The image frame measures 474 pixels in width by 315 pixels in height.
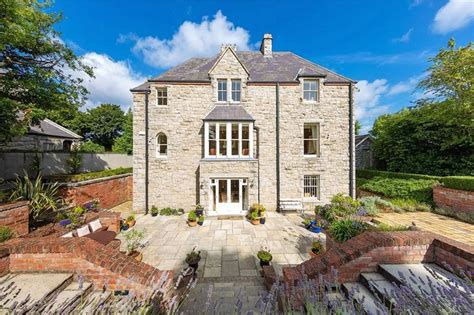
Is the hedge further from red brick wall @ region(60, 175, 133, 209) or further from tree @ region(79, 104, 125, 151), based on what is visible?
tree @ region(79, 104, 125, 151)

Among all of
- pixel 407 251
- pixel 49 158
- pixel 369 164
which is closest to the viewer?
pixel 407 251

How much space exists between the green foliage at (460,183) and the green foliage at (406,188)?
59cm

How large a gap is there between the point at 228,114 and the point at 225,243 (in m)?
7.43

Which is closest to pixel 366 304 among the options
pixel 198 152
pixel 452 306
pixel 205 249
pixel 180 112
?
pixel 452 306

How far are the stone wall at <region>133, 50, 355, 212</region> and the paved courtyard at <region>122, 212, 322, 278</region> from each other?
2.04 meters

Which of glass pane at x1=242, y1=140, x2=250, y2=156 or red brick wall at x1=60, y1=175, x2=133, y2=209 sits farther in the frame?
glass pane at x1=242, y1=140, x2=250, y2=156

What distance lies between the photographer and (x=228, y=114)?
11.3 metres

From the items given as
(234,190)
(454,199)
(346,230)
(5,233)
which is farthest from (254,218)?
(454,199)

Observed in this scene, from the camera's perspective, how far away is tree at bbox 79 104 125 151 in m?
37.2

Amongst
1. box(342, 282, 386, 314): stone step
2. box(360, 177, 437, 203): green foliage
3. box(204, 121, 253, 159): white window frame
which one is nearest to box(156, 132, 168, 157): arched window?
box(204, 121, 253, 159): white window frame

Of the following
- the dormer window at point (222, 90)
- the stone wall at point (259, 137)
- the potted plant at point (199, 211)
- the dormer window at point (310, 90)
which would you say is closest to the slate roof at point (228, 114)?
the stone wall at point (259, 137)

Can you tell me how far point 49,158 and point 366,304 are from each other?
1663 centimetres

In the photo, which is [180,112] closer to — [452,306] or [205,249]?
[205,249]

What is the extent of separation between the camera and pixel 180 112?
1162 centimetres
